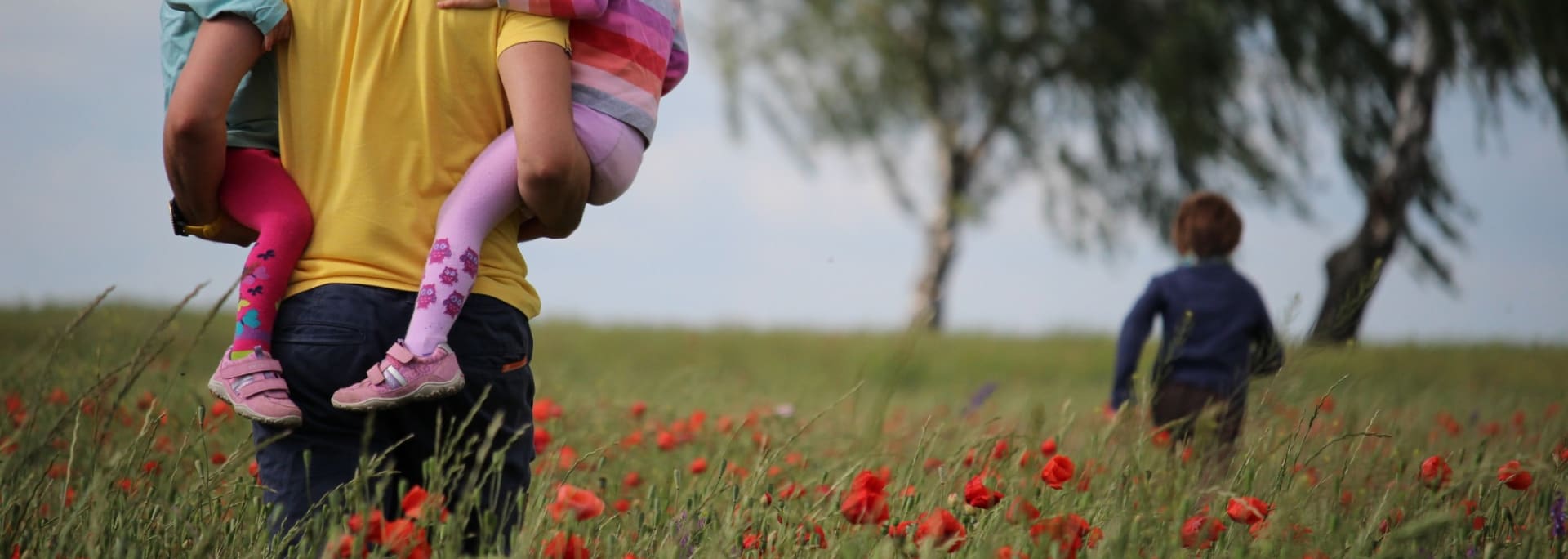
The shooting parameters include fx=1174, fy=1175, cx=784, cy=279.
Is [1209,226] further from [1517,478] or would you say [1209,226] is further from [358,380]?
[358,380]

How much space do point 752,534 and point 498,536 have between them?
2.26 feet

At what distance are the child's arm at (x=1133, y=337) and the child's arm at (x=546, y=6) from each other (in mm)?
2983

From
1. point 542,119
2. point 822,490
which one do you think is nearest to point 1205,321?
point 822,490

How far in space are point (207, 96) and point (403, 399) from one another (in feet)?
1.81

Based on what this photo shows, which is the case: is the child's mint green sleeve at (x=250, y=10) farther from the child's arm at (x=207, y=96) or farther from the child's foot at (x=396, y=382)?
the child's foot at (x=396, y=382)

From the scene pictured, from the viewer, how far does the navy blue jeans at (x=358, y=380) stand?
6.20ft

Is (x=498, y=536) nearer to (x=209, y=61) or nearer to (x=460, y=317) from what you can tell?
(x=460, y=317)

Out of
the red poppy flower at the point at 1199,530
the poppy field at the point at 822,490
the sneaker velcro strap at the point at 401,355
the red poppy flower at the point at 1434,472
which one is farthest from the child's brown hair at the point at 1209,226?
the sneaker velcro strap at the point at 401,355

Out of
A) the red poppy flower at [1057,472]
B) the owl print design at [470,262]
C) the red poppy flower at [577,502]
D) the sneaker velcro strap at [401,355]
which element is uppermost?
the owl print design at [470,262]

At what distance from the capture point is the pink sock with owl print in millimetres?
1859

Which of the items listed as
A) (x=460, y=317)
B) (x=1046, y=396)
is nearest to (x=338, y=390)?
(x=460, y=317)

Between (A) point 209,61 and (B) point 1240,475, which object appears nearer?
(A) point 209,61

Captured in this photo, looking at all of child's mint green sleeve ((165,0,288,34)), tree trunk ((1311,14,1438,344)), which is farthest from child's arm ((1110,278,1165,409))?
tree trunk ((1311,14,1438,344))

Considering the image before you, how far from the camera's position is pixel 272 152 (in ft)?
6.70
